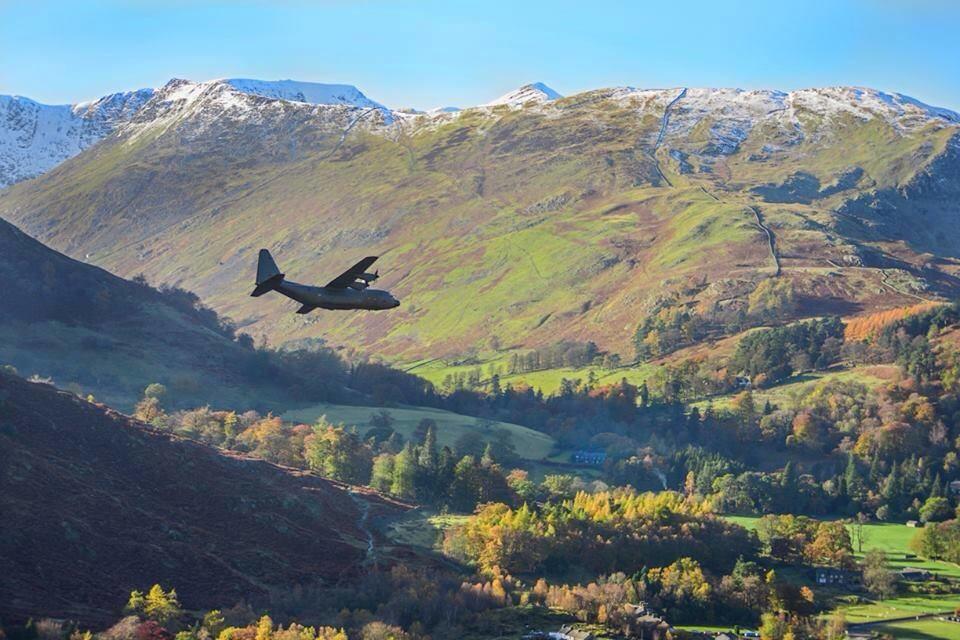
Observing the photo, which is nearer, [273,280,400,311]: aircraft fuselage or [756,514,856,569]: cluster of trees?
[273,280,400,311]: aircraft fuselage

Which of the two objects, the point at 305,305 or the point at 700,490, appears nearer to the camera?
the point at 305,305

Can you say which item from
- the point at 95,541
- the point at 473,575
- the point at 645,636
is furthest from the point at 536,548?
the point at 95,541

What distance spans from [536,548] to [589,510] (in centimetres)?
1734

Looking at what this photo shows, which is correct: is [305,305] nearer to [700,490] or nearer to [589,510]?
[589,510]

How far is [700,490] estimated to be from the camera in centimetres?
18950

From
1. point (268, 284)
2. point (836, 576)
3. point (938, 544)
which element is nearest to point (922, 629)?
point (836, 576)

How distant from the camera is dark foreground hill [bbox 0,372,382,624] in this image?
99.8 m

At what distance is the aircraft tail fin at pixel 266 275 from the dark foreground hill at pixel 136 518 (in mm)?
33906

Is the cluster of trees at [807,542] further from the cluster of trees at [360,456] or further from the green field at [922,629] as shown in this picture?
the cluster of trees at [360,456]

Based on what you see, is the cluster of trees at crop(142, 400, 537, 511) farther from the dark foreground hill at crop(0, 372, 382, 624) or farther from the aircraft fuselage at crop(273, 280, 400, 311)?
the aircraft fuselage at crop(273, 280, 400, 311)

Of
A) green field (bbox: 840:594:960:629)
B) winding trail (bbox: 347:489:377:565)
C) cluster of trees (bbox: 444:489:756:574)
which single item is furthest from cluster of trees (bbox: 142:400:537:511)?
green field (bbox: 840:594:960:629)

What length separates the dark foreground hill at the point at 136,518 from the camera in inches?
3930

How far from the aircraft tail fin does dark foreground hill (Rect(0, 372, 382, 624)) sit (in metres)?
33.9

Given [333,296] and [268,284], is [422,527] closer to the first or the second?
[333,296]
